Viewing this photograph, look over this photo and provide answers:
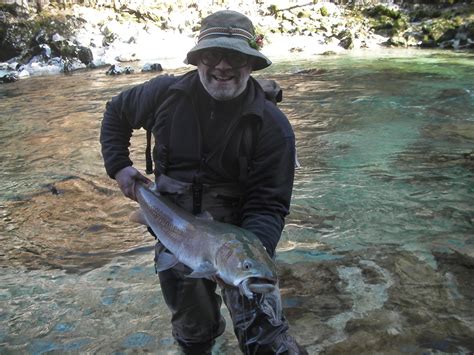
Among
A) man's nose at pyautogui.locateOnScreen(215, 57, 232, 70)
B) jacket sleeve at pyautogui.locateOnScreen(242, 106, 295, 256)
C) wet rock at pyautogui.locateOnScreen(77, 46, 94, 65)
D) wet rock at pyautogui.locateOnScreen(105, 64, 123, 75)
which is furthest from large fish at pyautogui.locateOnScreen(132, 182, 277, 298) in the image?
wet rock at pyautogui.locateOnScreen(77, 46, 94, 65)

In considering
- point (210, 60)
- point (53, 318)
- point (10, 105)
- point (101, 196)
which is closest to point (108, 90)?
point (10, 105)

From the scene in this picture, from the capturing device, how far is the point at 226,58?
2818 mm

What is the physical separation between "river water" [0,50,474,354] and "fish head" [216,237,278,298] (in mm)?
1635

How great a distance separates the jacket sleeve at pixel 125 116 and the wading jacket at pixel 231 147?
0.04ft

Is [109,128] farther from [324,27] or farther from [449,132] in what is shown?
[324,27]

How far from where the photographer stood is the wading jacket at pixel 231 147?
9.39 feet

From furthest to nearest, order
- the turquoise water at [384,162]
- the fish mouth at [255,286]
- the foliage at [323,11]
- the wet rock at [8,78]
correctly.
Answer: the foliage at [323,11]
the wet rock at [8,78]
the turquoise water at [384,162]
the fish mouth at [255,286]

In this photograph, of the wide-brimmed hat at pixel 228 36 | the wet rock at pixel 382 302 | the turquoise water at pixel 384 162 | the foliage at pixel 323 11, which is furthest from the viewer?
the foliage at pixel 323 11

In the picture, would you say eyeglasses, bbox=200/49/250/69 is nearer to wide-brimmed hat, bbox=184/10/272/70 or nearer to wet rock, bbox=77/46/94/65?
wide-brimmed hat, bbox=184/10/272/70

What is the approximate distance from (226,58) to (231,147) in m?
0.53

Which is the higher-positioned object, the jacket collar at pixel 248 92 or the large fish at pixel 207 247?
the jacket collar at pixel 248 92

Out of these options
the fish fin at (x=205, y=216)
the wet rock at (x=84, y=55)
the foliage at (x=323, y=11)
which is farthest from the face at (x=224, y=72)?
the foliage at (x=323, y=11)

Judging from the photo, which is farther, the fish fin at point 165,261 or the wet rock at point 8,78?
the wet rock at point 8,78

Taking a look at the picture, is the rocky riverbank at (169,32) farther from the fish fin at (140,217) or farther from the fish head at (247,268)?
the fish head at (247,268)
